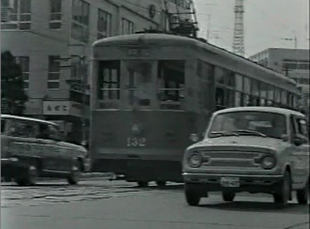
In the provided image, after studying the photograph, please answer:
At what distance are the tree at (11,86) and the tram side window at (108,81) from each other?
49 cm

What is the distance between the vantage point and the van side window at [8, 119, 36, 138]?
6.00 m

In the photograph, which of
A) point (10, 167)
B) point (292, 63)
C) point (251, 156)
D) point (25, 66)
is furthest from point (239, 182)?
point (25, 66)

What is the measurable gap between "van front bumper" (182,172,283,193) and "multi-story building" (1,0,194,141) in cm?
86

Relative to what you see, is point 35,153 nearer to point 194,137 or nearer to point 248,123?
point 194,137

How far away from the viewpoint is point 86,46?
6012 millimetres

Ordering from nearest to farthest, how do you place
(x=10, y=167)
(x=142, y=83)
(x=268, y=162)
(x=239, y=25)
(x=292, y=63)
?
1. (x=292, y=63)
2. (x=239, y=25)
3. (x=142, y=83)
4. (x=10, y=167)
5. (x=268, y=162)

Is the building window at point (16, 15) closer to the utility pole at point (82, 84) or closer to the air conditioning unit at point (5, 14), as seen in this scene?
the air conditioning unit at point (5, 14)

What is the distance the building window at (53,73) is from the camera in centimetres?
577

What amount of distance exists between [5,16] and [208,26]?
48.7 inches

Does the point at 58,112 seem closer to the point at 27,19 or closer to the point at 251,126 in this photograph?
the point at 27,19

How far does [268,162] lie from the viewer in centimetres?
702

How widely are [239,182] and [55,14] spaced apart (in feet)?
5.48

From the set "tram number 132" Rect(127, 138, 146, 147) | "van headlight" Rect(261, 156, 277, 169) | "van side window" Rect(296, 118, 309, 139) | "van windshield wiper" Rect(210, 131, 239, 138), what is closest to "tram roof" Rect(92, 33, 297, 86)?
"van side window" Rect(296, 118, 309, 139)

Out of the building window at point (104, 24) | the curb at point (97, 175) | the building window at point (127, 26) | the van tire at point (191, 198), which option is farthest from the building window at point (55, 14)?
the van tire at point (191, 198)
